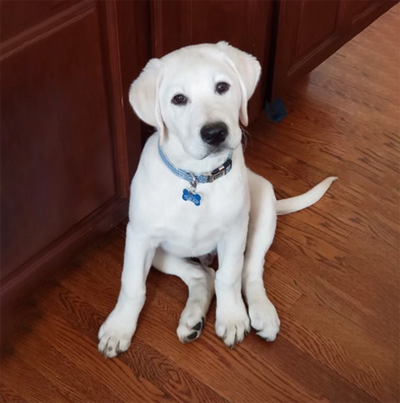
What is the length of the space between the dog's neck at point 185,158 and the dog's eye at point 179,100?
0.33ft

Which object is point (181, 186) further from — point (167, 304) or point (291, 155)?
point (291, 155)

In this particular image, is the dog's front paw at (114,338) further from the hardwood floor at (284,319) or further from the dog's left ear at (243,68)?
the dog's left ear at (243,68)

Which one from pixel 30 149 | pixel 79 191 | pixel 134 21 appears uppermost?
pixel 134 21

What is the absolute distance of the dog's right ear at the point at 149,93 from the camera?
142cm

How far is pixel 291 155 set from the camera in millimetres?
2412

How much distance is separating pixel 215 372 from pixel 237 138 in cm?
66

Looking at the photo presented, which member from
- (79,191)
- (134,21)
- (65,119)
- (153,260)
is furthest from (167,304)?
(134,21)

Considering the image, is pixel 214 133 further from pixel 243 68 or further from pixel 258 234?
pixel 258 234

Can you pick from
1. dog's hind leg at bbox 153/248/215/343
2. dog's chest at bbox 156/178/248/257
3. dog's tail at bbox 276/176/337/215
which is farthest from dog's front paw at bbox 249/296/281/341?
dog's tail at bbox 276/176/337/215

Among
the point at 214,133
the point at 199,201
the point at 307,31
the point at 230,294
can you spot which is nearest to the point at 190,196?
the point at 199,201

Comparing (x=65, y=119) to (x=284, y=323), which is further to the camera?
(x=284, y=323)

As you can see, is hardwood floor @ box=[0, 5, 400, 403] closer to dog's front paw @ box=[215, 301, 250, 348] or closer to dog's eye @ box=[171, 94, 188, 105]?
dog's front paw @ box=[215, 301, 250, 348]

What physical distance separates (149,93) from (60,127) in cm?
28

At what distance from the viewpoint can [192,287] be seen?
73.5 inches
